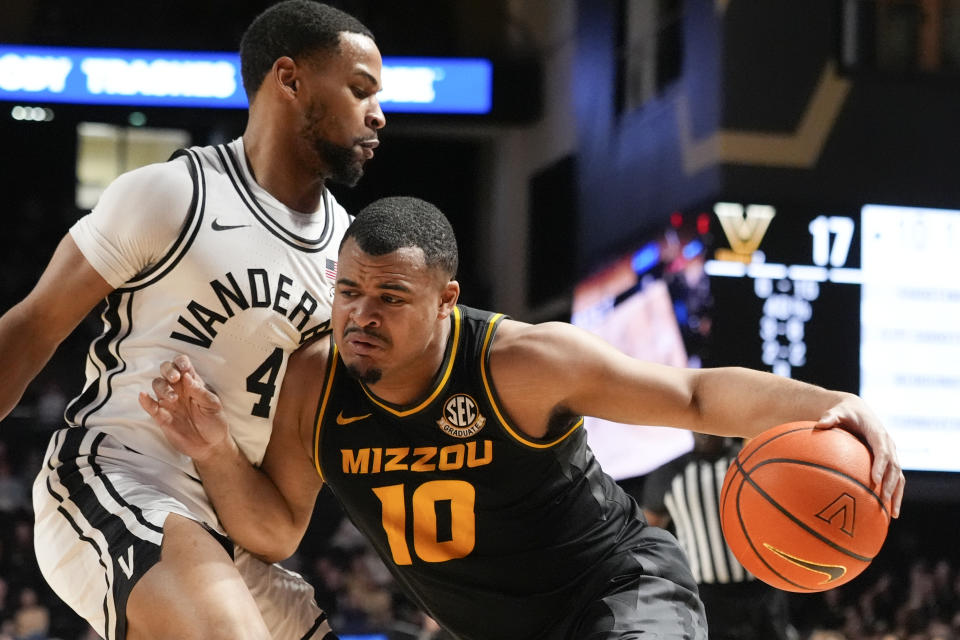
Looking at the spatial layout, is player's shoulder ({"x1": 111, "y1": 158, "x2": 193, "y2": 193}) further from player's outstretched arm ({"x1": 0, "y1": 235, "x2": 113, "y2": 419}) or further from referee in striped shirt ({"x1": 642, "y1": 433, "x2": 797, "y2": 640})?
referee in striped shirt ({"x1": 642, "y1": 433, "x2": 797, "y2": 640})

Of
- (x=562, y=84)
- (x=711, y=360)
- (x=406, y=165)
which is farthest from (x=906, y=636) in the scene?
(x=406, y=165)

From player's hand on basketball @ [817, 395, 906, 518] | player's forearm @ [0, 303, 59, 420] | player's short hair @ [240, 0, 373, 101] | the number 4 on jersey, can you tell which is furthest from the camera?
player's short hair @ [240, 0, 373, 101]

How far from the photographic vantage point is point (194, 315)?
10.0 ft

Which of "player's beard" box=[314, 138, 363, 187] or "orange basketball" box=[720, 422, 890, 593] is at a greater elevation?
"player's beard" box=[314, 138, 363, 187]

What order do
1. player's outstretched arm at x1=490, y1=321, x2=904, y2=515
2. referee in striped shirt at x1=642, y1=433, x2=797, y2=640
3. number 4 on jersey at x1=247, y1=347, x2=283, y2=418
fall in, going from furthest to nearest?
1. referee in striped shirt at x1=642, y1=433, x2=797, y2=640
2. number 4 on jersey at x1=247, y1=347, x2=283, y2=418
3. player's outstretched arm at x1=490, y1=321, x2=904, y2=515

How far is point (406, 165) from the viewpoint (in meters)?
17.0

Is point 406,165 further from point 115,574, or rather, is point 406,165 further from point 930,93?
point 115,574

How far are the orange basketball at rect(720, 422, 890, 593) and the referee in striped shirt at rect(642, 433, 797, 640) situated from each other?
2.67m

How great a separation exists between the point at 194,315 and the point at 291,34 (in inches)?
33.0

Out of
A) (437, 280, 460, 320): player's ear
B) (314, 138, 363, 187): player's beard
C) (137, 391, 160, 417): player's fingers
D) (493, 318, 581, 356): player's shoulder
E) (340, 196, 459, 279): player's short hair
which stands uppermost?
(314, 138, 363, 187): player's beard

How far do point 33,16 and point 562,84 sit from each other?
662 cm

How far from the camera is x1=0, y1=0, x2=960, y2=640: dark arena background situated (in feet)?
29.8

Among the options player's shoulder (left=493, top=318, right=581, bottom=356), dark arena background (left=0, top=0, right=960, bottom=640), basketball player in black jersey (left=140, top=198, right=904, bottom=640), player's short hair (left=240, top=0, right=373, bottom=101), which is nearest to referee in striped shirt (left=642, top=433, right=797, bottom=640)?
basketball player in black jersey (left=140, top=198, right=904, bottom=640)

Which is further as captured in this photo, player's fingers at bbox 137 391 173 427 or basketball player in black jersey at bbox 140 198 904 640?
basketball player in black jersey at bbox 140 198 904 640
